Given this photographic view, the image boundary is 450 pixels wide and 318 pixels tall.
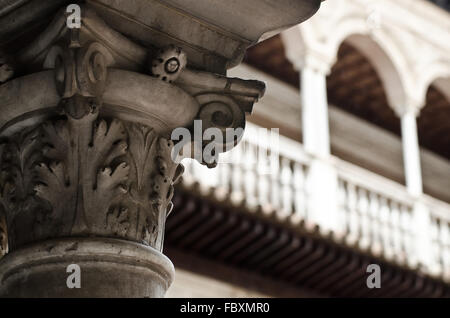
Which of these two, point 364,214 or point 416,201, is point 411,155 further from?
point 364,214

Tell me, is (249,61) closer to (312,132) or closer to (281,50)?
(281,50)

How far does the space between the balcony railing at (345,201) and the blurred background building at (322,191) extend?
0.02m

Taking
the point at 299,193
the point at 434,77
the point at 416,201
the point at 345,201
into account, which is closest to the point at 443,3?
the point at 434,77

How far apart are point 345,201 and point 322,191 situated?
1.29 feet

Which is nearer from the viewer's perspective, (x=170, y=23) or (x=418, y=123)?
(x=170, y=23)

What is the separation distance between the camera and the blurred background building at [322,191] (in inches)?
397

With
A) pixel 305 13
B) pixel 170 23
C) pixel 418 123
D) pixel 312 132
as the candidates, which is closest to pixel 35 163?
pixel 170 23

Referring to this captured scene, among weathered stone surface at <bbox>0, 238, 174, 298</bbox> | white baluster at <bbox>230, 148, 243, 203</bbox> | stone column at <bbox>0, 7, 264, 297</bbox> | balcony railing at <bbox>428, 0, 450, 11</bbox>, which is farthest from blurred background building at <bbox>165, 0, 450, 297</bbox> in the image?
weathered stone surface at <bbox>0, 238, 174, 298</bbox>

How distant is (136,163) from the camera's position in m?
2.95

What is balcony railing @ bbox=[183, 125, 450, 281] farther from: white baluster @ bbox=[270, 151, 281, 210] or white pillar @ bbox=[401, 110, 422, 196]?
white pillar @ bbox=[401, 110, 422, 196]

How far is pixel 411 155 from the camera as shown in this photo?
42.7ft

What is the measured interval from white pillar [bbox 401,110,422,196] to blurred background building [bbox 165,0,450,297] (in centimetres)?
2
